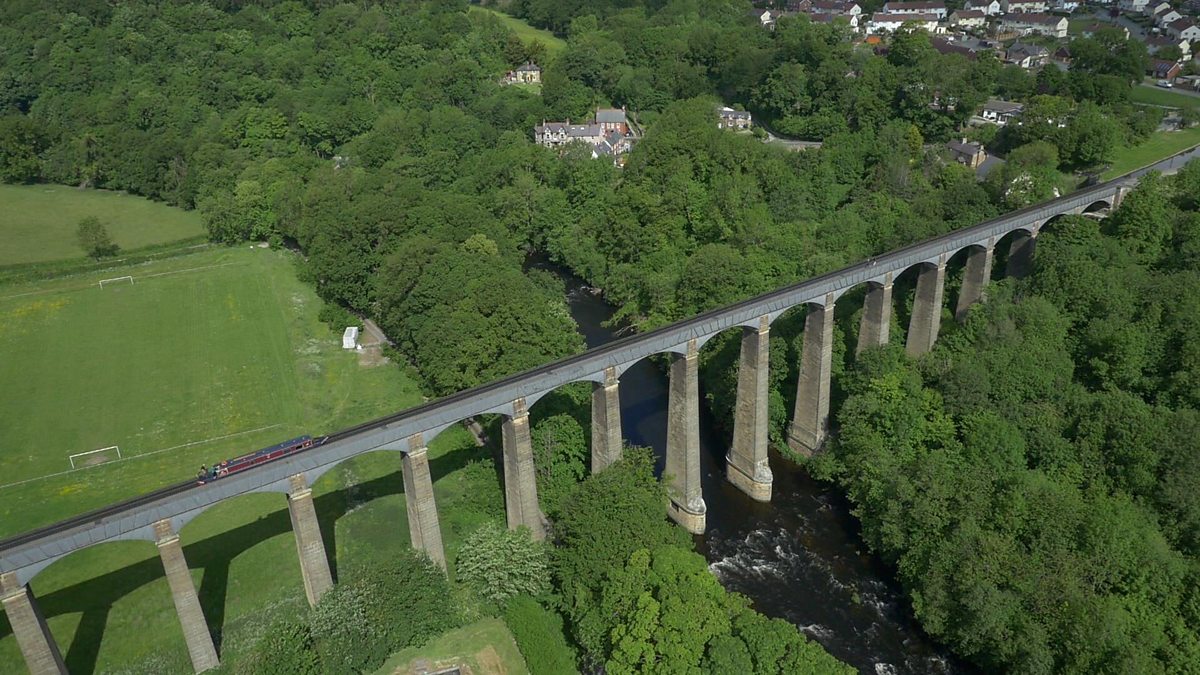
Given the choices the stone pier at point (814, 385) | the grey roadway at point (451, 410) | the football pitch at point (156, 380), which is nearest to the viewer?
the grey roadway at point (451, 410)

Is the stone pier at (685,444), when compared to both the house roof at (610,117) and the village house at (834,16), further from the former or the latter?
the village house at (834,16)

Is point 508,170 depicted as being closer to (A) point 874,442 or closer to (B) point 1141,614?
(A) point 874,442

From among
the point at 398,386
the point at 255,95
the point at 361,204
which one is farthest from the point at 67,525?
the point at 255,95

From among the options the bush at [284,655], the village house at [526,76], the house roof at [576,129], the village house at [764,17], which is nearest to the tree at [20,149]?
the village house at [526,76]

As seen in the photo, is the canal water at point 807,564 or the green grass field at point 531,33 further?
the green grass field at point 531,33

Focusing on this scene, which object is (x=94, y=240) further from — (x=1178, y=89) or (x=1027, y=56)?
(x=1178, y=89)

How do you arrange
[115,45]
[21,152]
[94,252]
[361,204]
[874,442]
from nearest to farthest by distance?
1. [874,442]
2. [361,204]
3. [94,252]
4. [21,152]
5. [115,45]
